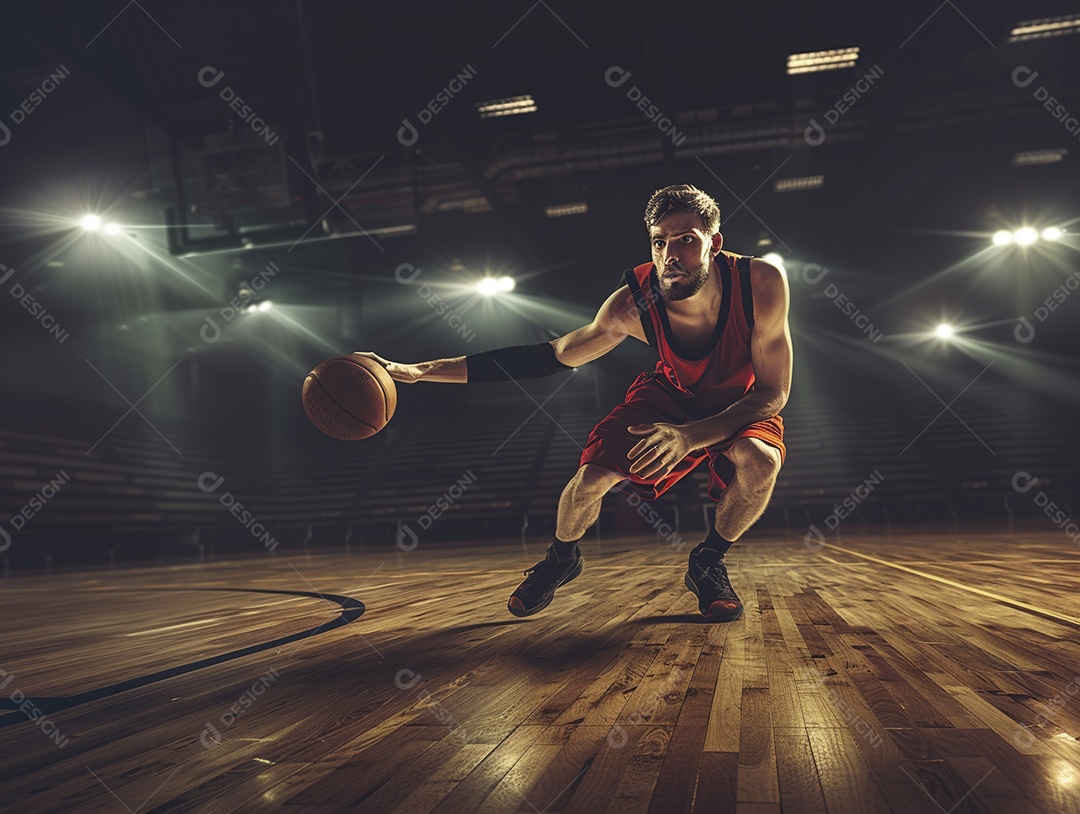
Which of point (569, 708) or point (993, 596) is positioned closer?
point (569, 708)

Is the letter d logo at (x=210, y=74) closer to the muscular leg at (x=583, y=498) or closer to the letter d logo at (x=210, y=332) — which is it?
the letter d logo at (x=210, y=332)

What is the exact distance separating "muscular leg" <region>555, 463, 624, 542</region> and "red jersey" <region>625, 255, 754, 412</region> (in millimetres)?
381

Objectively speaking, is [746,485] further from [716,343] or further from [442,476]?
[442,476]

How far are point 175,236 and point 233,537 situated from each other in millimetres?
5300

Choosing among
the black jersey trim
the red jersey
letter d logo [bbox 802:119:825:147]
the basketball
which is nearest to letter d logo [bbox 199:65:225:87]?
letter d logo [bbox 802:119:825:147]

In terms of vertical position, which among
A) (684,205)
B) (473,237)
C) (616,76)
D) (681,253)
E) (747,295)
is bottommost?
(747,295)

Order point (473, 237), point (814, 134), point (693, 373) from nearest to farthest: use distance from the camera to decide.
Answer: point (693, 373) → point (814, 134) → point (473, 237)

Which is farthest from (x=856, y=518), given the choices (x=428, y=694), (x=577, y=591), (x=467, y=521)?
(x=428, y=694)

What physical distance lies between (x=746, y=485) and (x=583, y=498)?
1.59 feet

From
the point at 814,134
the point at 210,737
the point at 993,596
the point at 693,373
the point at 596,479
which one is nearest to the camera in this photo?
the point at 210,737

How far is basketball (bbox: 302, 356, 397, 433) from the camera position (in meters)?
2.48

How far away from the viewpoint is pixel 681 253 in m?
2.29

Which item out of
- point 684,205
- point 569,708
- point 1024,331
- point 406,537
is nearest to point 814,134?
point 684,205

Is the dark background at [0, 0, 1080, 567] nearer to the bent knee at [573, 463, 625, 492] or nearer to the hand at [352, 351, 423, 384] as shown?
the hand at [352, 351, 423, 384]
